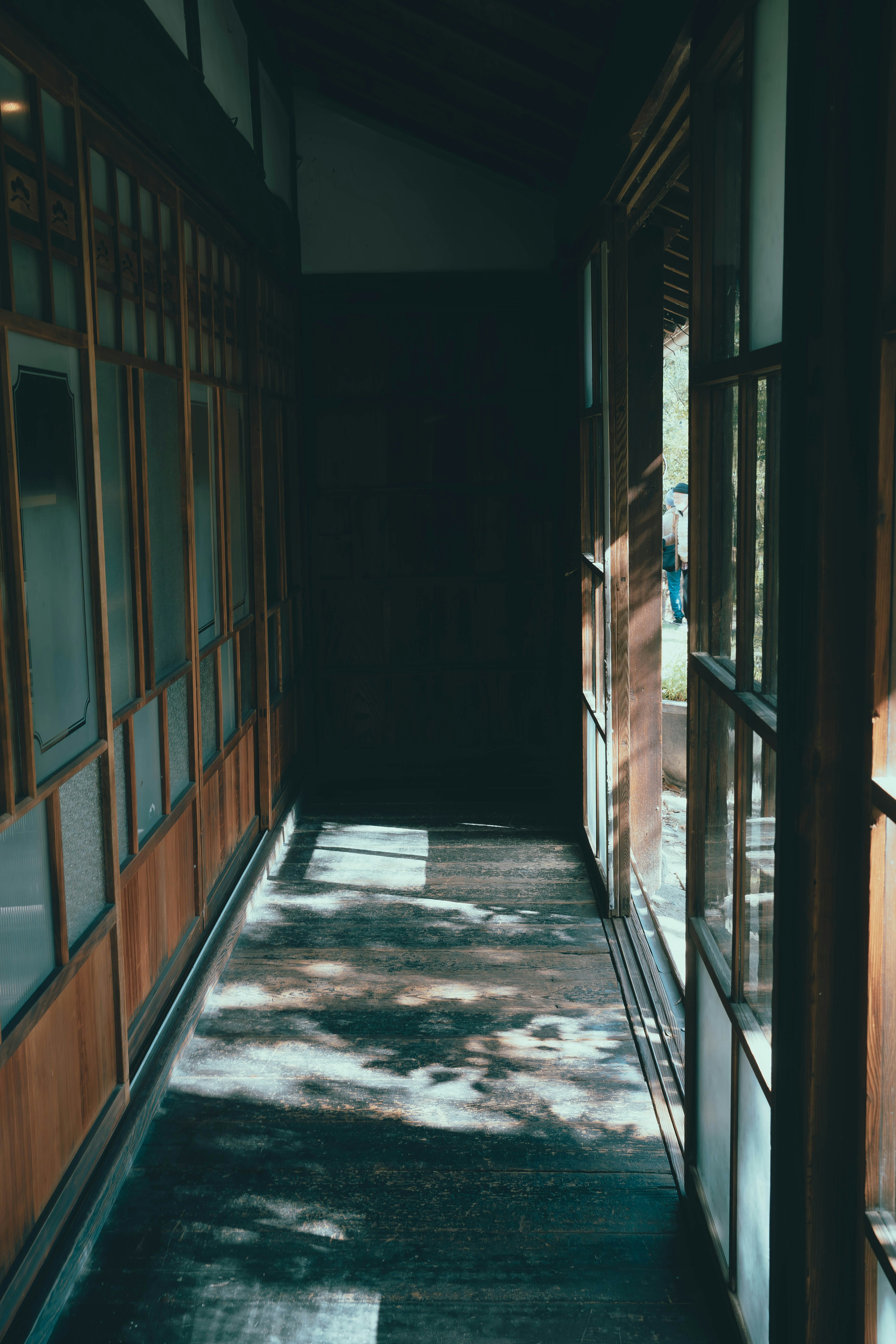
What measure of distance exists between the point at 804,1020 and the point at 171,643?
2000mm

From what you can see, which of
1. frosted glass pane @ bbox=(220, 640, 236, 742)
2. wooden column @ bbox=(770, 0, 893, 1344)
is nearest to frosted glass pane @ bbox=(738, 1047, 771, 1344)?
wooden column @ bbox=(770, 0, 893, 1344)

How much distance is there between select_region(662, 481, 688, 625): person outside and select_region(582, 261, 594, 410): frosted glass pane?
5.16 metres

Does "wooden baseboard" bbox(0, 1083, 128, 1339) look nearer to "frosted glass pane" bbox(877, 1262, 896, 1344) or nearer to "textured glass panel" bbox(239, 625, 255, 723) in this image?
"frosted glass pane" bbox(877, 1262, 896, 1344)

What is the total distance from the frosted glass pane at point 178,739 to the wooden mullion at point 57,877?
31.6 inches

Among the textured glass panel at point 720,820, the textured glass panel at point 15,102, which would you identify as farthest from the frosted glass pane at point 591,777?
the textured glass panel at point 15,102

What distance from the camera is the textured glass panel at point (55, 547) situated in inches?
69.9

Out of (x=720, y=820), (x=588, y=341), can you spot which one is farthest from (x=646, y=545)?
(x=720, y=820)

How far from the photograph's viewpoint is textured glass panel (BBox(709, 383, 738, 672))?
1563mm

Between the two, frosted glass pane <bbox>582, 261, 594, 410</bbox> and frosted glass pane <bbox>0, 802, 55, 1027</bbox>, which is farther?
frosted glass pane <bbox>582, 261, 594, 410</bbox>

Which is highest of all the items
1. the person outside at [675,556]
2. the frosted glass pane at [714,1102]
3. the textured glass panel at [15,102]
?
the textured glass panel at [15,102]

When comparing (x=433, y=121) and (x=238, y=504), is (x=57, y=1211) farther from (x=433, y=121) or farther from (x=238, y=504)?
(x=433, y=121)

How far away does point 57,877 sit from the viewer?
1.85m

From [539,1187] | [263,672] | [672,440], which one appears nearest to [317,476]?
[263,672]

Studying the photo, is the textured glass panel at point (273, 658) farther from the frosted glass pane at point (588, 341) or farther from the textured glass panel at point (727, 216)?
the textured glass panel at point (727, 216)
